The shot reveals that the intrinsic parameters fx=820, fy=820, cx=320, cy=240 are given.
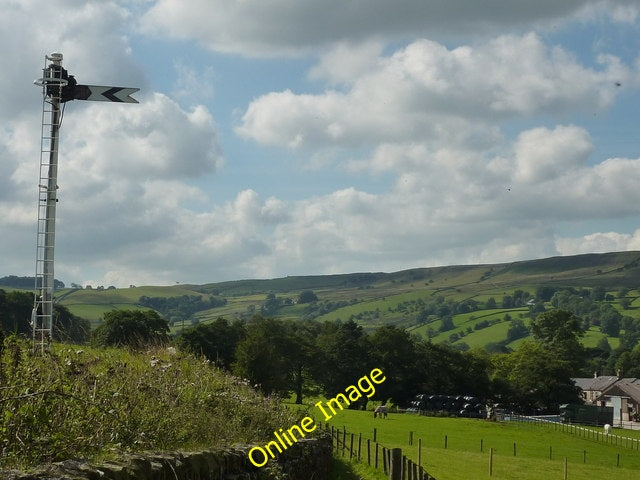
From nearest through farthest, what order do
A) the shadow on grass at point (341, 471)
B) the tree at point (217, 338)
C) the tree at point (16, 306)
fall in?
the shadow on grass at point (341, 471)
the tree at point (16, 306)
the tree at point (217, 338)

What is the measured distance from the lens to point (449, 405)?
300 ft

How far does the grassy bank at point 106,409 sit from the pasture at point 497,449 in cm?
2089

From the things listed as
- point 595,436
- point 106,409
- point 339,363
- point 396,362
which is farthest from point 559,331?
point 106,409

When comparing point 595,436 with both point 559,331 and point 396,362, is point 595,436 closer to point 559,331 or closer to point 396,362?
point 396,362

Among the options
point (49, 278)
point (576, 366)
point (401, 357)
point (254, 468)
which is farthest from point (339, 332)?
point (254, 468)

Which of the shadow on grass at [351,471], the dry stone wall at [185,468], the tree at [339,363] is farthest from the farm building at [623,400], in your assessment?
the dry stone wall at [185,468]

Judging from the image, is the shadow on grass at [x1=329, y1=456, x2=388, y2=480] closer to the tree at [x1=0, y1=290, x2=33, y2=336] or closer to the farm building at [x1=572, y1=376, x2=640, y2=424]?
the tree at [x1=0, y1=290, x2=33, y2=336]

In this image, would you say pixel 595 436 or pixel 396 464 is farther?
pixel 595 436

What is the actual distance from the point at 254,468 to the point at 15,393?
11.8 feet

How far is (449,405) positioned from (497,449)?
36.4 metres

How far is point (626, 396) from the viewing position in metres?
124

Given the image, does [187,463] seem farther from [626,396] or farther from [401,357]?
[626,396]

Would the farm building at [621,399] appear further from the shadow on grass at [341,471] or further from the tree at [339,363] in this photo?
the shadow on grass at [341,471]

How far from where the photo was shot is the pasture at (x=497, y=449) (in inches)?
1575
